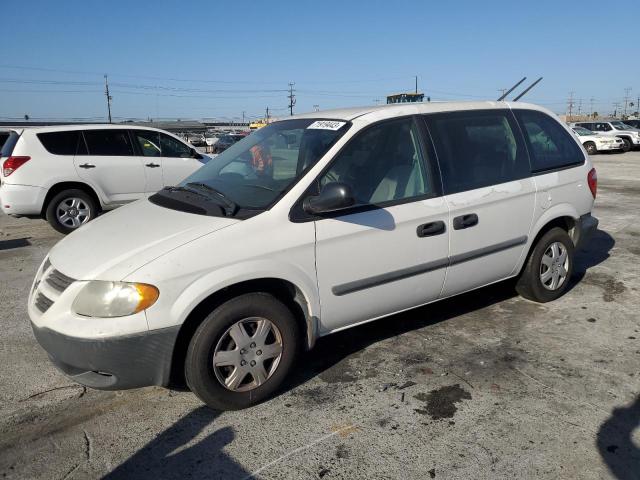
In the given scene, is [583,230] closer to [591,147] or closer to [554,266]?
[554,266]

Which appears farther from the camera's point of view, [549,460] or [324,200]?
[324,200]

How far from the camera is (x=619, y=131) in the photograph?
86.2 ft

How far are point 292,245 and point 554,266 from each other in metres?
2.73

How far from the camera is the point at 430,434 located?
2.90m

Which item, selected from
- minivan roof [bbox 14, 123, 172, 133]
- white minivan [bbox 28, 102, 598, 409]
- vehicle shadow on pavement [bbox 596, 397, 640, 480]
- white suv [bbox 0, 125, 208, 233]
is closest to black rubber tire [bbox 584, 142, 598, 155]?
white suv [bbox 0, 125, 208, 233]

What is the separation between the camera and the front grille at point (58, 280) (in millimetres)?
2947

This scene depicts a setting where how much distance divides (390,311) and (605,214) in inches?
274

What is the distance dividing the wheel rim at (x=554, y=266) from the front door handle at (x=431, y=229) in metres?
1.41

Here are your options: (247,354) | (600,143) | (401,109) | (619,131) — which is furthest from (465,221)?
(619,131)

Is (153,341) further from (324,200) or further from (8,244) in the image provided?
(8,244)

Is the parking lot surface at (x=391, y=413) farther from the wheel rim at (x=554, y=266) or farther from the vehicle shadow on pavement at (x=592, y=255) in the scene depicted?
the vehicle shadow on pavement at (x=592, y=255)

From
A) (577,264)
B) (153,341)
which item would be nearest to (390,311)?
(153,341)

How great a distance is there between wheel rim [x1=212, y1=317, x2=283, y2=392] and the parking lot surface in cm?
20

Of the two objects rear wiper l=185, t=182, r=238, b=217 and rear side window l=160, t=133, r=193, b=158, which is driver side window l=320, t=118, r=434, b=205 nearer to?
rear wiper l=185, t=182, r=238, b=217
